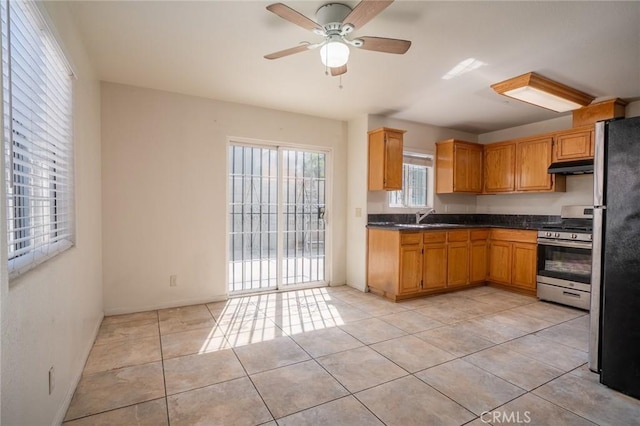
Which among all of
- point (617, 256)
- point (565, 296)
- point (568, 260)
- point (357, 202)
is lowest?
point (565, 296)

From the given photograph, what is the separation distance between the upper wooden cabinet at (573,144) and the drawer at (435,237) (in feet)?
5.98

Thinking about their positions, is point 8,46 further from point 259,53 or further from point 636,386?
point 636,386

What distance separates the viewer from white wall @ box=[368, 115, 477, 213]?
4535 mm

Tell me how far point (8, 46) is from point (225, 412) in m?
2.03

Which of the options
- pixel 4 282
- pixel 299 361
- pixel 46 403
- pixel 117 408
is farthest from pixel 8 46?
pixel 299 361

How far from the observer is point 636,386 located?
79.1 inches

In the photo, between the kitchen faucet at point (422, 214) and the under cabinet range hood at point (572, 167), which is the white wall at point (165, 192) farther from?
the under cabinet range hood at point (572, 167)

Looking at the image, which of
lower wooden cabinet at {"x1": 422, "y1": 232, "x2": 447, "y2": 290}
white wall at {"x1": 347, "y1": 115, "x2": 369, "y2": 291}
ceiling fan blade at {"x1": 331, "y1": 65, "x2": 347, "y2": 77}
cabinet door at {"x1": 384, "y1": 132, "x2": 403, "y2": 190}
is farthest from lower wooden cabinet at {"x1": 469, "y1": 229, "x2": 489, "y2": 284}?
ceiling fan blade at {"x1": 331, "y1": 65, "x2": 347, "y2": 77}

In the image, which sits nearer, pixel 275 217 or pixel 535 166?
pixel 275 217

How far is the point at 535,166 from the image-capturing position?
4.52m

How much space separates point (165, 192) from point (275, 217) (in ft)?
4.56

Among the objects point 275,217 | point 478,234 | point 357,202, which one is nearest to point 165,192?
point 275,217

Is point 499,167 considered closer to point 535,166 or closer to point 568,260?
point 535,166

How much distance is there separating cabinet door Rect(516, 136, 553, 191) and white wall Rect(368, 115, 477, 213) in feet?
2.97
